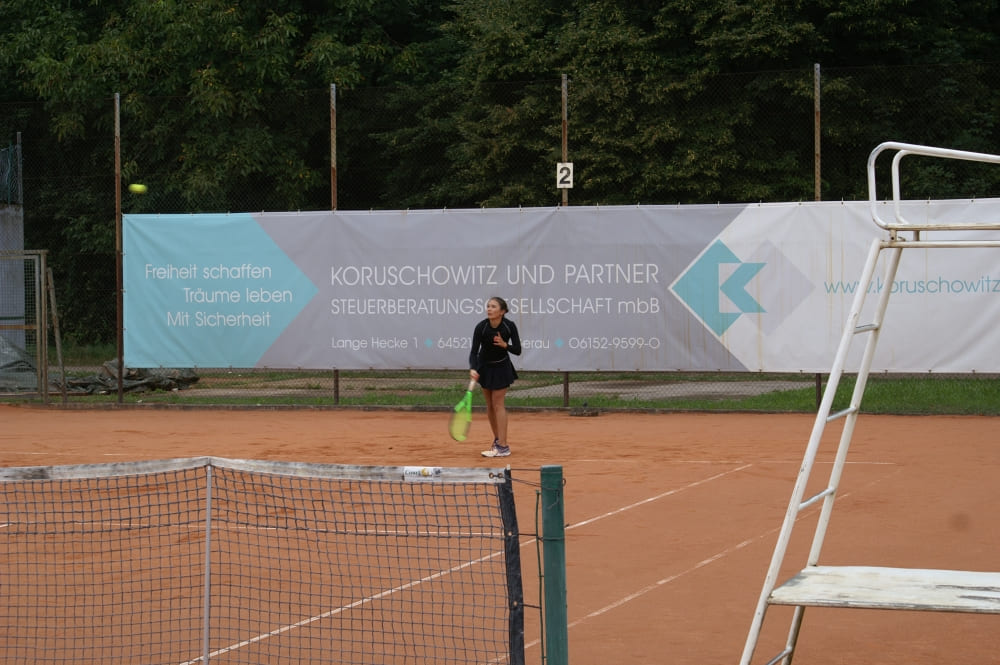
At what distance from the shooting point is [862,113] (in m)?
20.7

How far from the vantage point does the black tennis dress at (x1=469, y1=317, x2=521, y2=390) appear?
11.5 meters

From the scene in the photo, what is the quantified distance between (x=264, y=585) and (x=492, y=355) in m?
5.36

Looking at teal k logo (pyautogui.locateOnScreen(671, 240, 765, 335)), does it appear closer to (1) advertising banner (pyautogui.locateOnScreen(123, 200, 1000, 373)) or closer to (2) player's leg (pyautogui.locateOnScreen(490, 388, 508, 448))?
(1) advertising banner (pyautogui.locateOnScreen(123, 200, 1000, 373))

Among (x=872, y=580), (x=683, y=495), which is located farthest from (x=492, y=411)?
(x=872, y=580)

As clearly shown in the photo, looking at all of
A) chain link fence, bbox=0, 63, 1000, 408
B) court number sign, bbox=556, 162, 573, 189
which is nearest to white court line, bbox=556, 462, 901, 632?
court number sign, bbox=556, 162, 573, 189

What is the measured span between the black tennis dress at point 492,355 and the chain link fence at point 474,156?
5215 millimetres

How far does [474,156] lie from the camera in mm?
22766

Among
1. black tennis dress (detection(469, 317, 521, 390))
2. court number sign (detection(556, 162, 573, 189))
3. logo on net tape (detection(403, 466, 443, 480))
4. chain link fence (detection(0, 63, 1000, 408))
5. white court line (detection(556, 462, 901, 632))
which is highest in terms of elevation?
chain link fence (detection(0, 63, 1000, 408))

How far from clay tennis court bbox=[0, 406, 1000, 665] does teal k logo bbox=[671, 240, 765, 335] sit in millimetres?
1252

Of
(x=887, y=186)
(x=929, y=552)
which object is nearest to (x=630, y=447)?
(x=929, y=552)

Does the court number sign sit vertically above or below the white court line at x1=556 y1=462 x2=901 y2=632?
above

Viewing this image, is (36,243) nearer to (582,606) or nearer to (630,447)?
(630,447)

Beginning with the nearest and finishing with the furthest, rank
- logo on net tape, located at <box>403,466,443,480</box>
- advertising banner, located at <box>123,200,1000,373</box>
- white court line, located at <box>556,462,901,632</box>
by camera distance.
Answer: logo on net tape, located at <box>403,466,443,480</box>, white court line, located at <box>556,462,901,632</box>, advertising banner, located at <box>123,200,1000,373</box>

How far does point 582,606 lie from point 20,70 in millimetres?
23069
